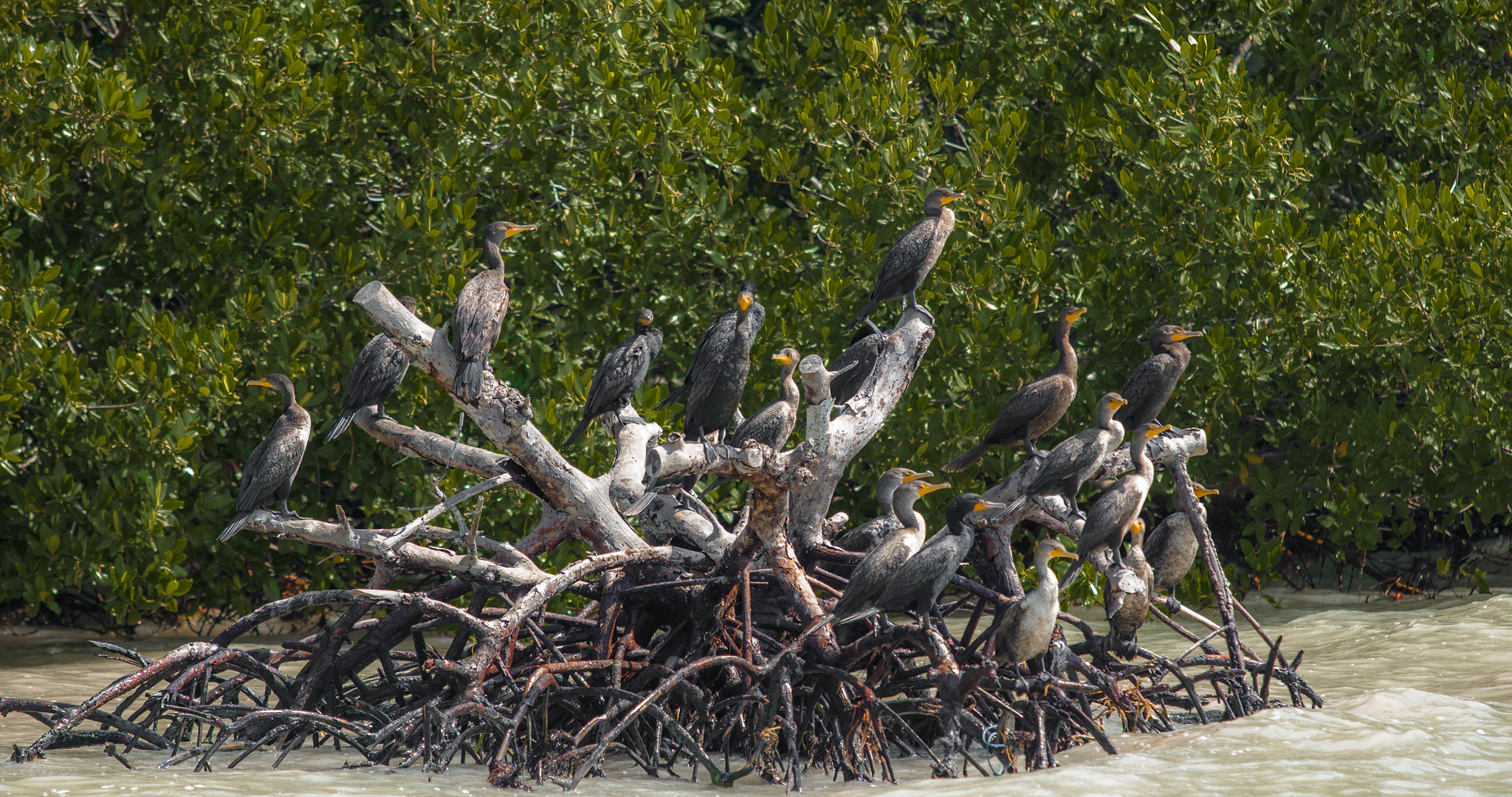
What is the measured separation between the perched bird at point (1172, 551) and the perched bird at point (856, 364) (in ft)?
5.02

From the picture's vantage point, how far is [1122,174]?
8016mm

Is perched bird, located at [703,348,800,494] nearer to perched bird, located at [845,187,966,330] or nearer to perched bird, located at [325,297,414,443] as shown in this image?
perched bird, located at [845,187,966,330]

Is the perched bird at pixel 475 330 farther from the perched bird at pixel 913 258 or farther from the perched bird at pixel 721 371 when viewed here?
the perched bird at pixel 913 258

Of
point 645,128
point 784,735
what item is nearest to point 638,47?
point 645,128

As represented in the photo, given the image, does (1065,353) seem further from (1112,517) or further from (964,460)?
(1112,517)

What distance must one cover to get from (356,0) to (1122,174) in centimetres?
527

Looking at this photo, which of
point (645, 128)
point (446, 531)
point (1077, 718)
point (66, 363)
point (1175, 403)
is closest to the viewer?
point (1077, 718)

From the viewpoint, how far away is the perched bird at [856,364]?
6.12 m

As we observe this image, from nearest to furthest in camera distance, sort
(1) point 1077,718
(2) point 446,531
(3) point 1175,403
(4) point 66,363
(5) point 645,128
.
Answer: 1. (1) point 1077,718
2. (2) point 446,531
3. (4) point 66,363
4. (5) point 645,128
5. (3) point 1175,403

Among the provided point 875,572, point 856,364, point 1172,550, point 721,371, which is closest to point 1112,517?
point 1172,550

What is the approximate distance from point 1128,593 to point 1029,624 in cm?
52

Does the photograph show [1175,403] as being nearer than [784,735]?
No

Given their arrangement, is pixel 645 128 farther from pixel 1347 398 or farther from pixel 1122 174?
pixel 1347 398

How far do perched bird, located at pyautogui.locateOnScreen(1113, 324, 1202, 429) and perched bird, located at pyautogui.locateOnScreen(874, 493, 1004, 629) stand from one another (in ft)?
7.11
